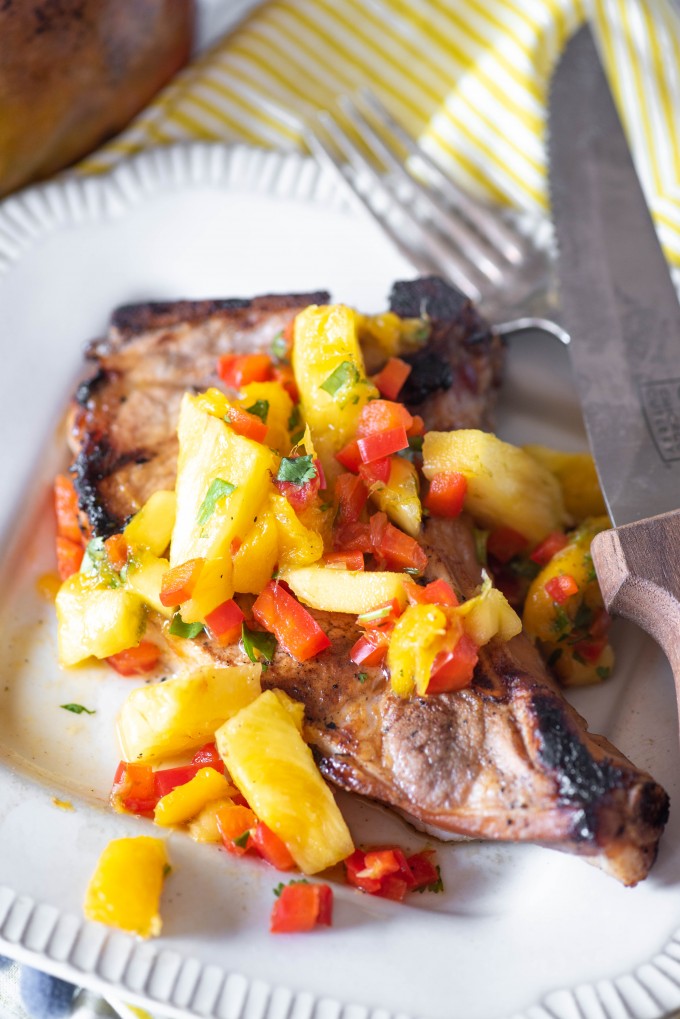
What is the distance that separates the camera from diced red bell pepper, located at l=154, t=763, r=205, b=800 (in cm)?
285

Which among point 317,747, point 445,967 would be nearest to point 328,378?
point 317,747

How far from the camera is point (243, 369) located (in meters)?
3.47

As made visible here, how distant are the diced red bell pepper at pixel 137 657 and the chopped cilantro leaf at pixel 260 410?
0.79 meters

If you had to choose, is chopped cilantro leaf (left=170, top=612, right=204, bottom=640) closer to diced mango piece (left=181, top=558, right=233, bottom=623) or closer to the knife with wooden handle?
diced mango piece (left=181, top=558, right=233, bottom=623)

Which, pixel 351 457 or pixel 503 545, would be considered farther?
pixel 503 545

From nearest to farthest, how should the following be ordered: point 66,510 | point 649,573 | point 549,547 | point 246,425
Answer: point 649,573 < point 246,425 < point 549,547 < point 66,510

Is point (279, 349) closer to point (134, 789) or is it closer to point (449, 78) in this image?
point (134, 789)

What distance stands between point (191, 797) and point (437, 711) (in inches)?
28.5

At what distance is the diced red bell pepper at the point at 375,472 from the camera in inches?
120

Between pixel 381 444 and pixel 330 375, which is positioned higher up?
pixel 330 375


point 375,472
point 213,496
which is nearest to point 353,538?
point 375,472

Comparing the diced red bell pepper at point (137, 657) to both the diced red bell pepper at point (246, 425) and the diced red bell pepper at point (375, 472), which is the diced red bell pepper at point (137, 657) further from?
the diced red bell pepper at point (375, 472)

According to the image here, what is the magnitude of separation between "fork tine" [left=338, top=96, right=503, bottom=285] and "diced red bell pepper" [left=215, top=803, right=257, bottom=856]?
2598mm

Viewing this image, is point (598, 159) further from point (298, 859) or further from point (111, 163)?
point (298, 859)
